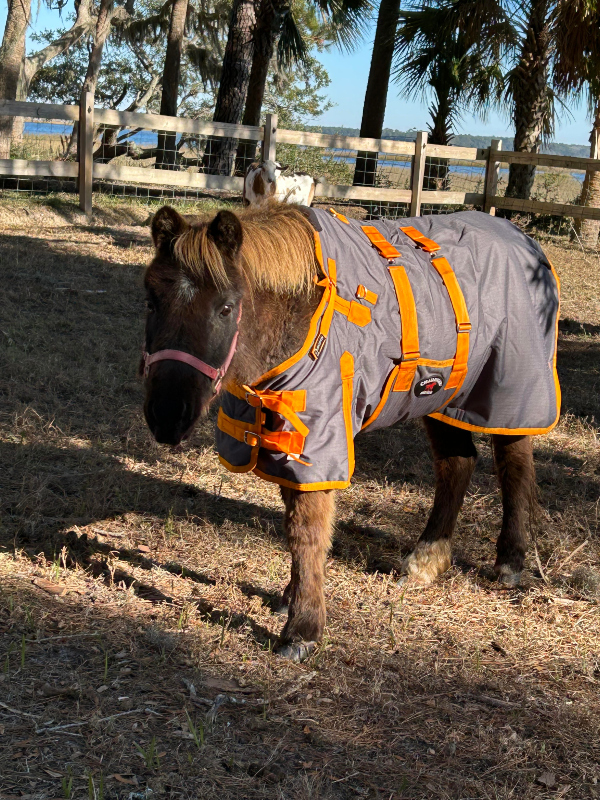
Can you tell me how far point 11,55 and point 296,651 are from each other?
50.3 ft

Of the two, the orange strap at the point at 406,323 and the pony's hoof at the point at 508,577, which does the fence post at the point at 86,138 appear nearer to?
the orange strap at the point at 406,323

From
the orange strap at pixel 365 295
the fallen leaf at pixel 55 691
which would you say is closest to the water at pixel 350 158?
the orange strap at pixel 365 295

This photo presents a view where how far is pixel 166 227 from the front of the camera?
2660 mm

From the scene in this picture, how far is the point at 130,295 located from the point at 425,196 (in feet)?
23.6

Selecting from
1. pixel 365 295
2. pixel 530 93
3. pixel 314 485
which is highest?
pixel 530 93

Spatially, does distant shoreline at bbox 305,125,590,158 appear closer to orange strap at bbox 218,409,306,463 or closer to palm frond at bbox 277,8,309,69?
palm frond at bbox 277,8,309,69

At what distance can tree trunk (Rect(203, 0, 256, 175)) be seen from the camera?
558 inches

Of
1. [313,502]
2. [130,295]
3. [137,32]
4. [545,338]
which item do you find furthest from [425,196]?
[137,32]

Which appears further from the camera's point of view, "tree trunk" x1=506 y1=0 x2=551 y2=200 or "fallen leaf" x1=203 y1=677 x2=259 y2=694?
"tree trunk" x1=506 y1=0 x2=551 y2=200

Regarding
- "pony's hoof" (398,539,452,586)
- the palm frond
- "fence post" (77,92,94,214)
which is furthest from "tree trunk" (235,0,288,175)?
"pony's hoof" (398,539,452,586)

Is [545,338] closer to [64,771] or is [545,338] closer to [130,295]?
[64,771]

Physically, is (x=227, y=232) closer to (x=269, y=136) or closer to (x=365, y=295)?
(x=365, y=295)

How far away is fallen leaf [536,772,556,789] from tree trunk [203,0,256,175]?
13.0m

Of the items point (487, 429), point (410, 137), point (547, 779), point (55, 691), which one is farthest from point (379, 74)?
point (410, 137)
